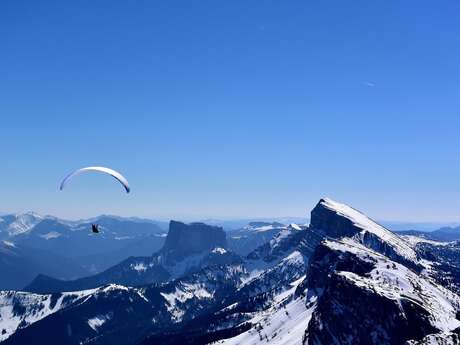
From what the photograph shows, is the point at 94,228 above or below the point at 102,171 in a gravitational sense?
below

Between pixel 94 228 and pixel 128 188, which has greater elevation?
pixel 128 188

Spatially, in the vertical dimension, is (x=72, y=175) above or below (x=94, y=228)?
above
